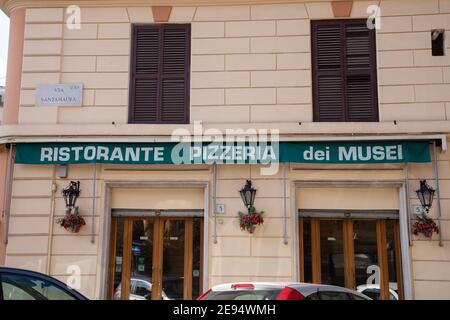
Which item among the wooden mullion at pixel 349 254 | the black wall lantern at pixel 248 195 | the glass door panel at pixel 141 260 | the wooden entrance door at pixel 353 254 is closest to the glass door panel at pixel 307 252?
the wooden entrance door at pixel 353 254

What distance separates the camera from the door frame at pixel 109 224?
35.8ft

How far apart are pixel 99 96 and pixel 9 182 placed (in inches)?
100

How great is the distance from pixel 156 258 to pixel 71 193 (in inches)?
85.4

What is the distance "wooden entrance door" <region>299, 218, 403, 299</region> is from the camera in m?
10.9

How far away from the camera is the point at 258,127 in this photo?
36.6 feet

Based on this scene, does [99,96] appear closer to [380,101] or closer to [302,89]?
[302,89]

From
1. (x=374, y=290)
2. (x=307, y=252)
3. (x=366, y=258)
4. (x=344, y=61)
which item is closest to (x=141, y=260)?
A: (x=307, y=252)

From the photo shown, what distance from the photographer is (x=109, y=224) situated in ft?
37.2

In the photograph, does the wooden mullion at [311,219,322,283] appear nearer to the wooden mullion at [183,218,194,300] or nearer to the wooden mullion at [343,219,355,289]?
the wooden mullion at [343,219,355,289]

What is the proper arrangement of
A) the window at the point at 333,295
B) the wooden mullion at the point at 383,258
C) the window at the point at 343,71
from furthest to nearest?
1. the window at the point at 343,71
2. the wooden mullion at the point at 383,258
3. the window at the point at 333,295

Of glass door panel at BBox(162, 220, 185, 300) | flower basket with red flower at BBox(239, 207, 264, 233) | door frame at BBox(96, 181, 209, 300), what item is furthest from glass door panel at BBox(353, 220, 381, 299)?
glass door panel at BBox(162, 220, 185, 300)

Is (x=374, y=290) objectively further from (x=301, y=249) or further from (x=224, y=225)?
(x=224, y=225)

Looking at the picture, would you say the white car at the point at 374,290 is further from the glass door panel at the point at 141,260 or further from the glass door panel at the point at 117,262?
the glass door panel at the point at 117,262

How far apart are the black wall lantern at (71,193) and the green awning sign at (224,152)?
49cm
